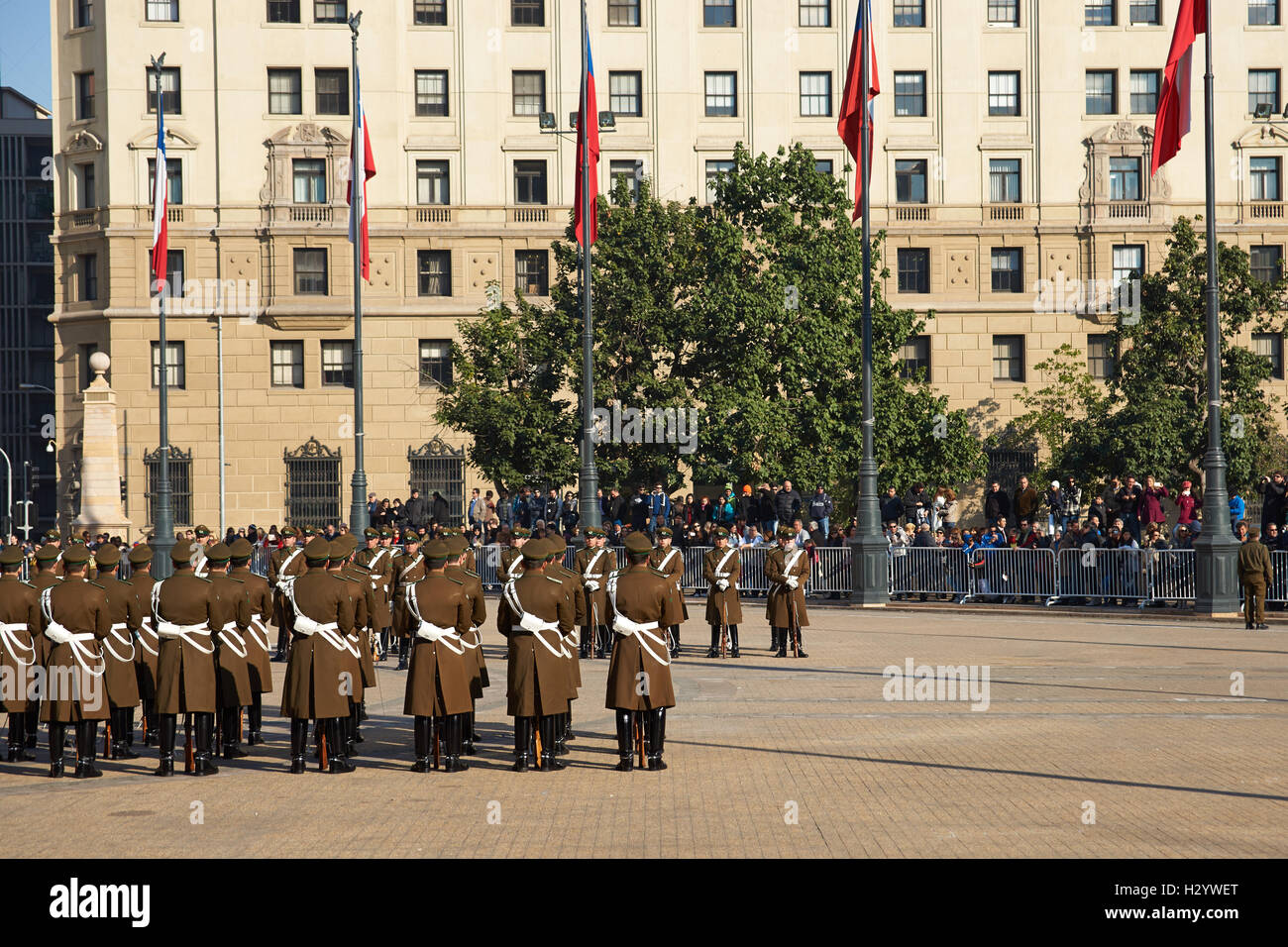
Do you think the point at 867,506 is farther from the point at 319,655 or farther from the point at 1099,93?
the point at 1099,93

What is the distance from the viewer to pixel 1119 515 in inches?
1168

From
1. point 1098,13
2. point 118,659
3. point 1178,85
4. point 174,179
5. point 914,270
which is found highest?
point 1098,13

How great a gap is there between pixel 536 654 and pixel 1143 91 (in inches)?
1625

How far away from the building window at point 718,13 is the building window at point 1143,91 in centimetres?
1280

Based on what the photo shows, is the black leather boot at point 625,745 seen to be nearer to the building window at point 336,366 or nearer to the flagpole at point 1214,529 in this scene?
the flagpole at point 1214,529

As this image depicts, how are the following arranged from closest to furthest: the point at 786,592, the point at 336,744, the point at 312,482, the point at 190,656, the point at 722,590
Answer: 1. the point at 336,744
2. the point at 190,656
3. the point at 786,592
4. the point at 722,590
5. the point at 312,482

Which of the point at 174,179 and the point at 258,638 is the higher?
the point at 174,179

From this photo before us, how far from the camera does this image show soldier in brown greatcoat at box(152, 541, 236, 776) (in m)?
13.0

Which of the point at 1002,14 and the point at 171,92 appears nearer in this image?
the point at 171,92

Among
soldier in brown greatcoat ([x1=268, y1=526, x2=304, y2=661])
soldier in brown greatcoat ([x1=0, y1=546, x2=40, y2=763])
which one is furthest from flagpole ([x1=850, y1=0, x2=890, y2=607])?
soldier in brown greatcoat ([x1=0, y1=546, x2=40, y2=763])

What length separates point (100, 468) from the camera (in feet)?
131

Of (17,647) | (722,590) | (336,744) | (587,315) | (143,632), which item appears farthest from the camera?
(587,315)

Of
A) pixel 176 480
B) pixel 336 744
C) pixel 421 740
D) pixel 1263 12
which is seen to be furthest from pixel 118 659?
pixel 1263 12

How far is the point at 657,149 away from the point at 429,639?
36.8 m
